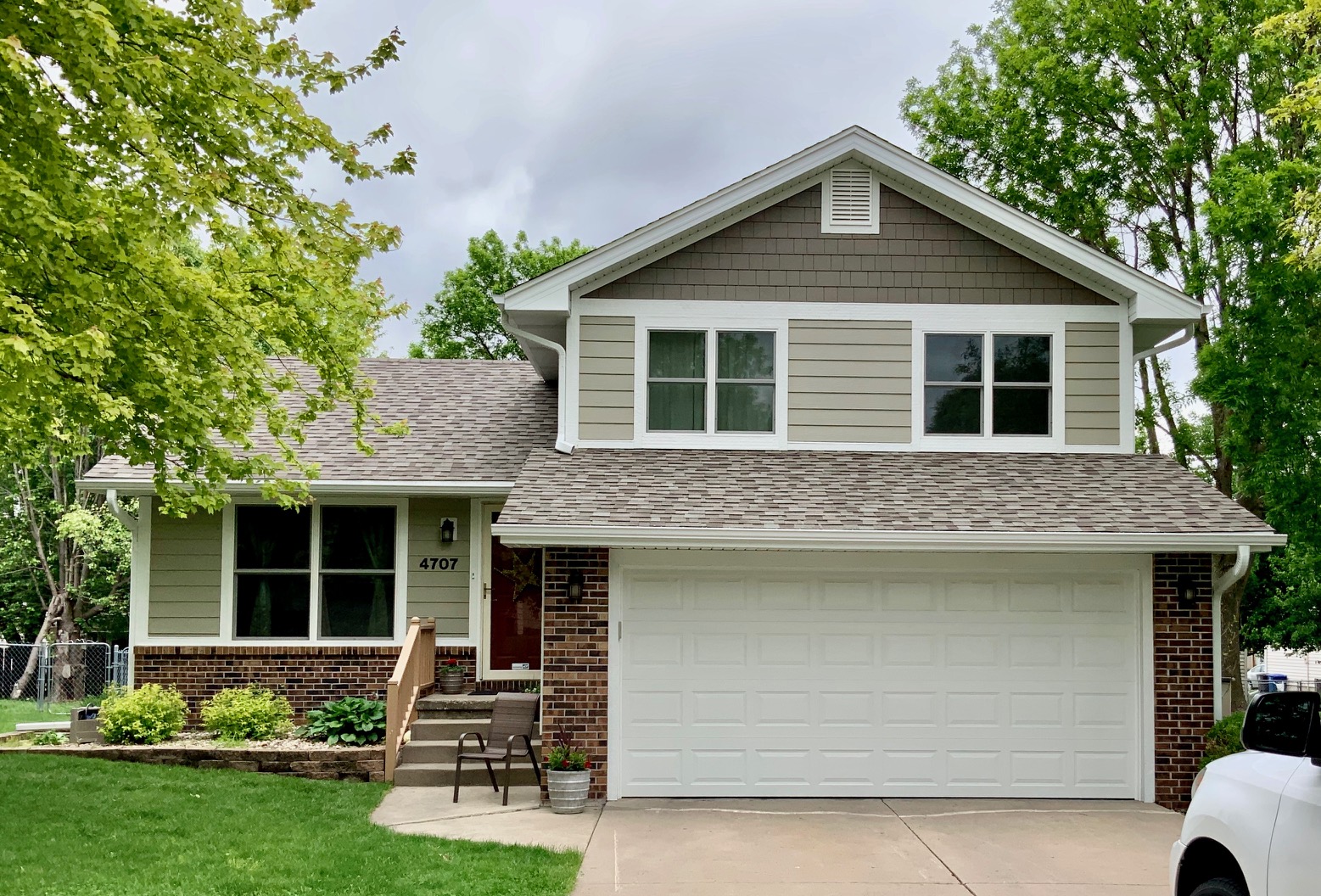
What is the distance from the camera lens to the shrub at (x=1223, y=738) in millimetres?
10234

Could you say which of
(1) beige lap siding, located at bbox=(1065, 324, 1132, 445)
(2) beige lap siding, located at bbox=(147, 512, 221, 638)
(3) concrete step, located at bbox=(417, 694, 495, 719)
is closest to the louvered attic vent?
(1) beige lap siding, located at bbox=(1065, 324, 1132, 445)

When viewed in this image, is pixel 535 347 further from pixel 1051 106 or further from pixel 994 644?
pixel 1051 106

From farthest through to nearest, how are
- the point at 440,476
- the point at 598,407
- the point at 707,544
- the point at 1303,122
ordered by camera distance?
the point at 1303,122 < the point at 440,476 < the point at 598,407 < the point at 707,544

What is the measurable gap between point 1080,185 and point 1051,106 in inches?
56.8

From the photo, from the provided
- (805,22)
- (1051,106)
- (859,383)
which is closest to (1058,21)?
(1051,106)

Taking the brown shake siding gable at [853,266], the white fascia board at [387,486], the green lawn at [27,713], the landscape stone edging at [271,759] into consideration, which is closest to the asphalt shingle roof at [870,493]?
the white fascia board at [387,486]

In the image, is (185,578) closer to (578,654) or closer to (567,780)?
(578,654)

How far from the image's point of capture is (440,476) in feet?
42.8

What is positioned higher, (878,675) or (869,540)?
(869,540)

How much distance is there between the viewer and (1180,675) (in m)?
10.7

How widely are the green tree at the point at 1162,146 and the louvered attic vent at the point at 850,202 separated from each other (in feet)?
16.7

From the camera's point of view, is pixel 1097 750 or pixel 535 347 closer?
pixel 1097 750

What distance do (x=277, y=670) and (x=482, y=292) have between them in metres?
20.8

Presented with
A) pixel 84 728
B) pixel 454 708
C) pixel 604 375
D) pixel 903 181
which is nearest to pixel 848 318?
pixel 903 181
